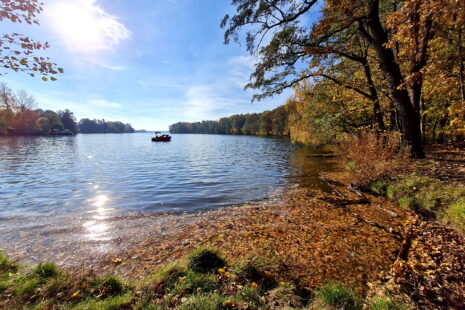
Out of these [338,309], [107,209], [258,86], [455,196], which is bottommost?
[107,209]

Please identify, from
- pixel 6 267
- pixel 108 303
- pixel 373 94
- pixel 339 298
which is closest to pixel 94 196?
pixel 6 267

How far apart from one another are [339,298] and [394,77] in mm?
9967

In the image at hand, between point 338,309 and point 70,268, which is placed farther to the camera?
point 70,268

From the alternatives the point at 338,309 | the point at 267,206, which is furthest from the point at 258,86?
the point at 338,309

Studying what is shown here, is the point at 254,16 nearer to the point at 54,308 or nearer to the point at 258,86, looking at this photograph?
the point at 258,86

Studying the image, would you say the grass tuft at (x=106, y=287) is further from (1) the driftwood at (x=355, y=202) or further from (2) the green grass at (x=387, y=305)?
(1) the driftwood at (x=355, y=202)

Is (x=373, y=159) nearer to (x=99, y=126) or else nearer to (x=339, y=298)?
(x=339, y=298)

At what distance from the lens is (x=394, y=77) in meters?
8.74

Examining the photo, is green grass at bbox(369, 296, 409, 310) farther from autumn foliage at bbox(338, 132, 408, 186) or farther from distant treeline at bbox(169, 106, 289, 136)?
distant treeline at bbox(169, 106, 289, 136)

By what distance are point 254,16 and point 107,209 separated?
10.3 meters

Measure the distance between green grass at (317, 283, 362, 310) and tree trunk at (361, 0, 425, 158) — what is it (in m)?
8.97

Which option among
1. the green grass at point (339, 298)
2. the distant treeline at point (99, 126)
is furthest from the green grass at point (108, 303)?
the distant treeline at point (99, 126)

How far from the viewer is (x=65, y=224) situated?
6.47 meters

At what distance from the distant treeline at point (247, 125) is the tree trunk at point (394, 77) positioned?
148 feet
